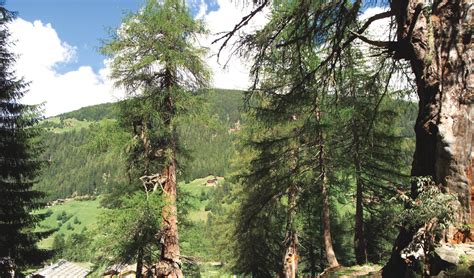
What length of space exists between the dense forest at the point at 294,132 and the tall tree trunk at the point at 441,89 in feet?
0.05

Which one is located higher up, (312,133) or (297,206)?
(312,133)

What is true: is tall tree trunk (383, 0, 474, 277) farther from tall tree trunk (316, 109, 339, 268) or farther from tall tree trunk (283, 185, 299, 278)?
tall tree trunk (283, 185, 299, 278)

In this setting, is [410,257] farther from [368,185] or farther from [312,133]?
[368,185]

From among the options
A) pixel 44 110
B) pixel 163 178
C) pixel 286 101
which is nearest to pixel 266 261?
pixel 163 178

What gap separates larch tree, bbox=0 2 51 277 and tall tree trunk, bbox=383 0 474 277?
13.4 meters

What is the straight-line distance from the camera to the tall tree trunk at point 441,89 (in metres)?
4.27

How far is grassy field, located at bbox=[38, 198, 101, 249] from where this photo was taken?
495 ft

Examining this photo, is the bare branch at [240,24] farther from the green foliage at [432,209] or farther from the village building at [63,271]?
the village building at [63,271]

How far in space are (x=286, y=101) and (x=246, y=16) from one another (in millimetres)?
1547

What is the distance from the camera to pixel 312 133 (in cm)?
1381

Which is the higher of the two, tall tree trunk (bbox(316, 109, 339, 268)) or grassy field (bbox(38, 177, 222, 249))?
tall tree trunk (bbox(316, 109, 339, 268))

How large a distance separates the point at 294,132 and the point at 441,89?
11.4 metres

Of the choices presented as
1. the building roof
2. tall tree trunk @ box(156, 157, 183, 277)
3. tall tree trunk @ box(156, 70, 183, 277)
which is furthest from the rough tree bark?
the building roof

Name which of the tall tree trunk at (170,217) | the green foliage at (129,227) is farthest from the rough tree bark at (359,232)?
the green foliage at (129,227)
